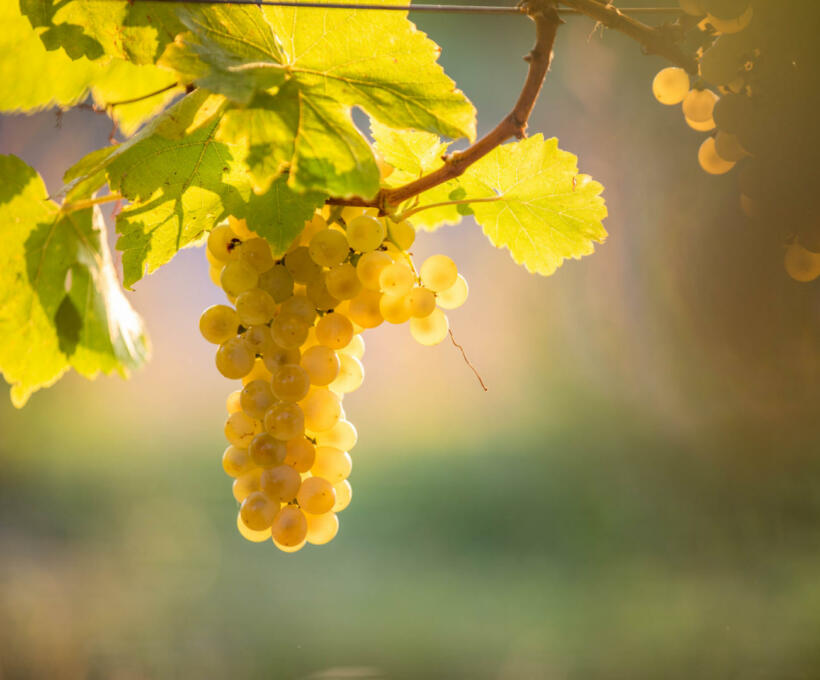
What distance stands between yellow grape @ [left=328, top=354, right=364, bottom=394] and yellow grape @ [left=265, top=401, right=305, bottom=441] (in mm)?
49

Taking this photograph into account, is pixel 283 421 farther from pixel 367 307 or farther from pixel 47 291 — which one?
pixel 47 291

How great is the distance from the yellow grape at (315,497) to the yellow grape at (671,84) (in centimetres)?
33

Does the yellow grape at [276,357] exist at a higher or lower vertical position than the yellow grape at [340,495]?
higher

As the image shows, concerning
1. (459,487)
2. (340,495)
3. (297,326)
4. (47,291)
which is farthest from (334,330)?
(459,487)

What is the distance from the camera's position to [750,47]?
32cm

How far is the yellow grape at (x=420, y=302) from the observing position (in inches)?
14.1

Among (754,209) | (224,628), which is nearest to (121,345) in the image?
(754,209)

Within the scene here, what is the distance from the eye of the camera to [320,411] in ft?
1.30

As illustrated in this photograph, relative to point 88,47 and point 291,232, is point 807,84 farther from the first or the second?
point 88,47

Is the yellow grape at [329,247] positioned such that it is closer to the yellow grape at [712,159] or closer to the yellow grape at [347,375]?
the yellow grape at [347,375]

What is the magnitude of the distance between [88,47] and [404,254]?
0.70 ft

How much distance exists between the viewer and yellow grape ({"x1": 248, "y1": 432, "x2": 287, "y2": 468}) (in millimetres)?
374

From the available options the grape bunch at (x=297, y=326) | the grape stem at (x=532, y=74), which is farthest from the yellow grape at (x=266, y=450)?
the grape stem at (x=532, y=74)

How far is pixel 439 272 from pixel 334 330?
7 centimetres
